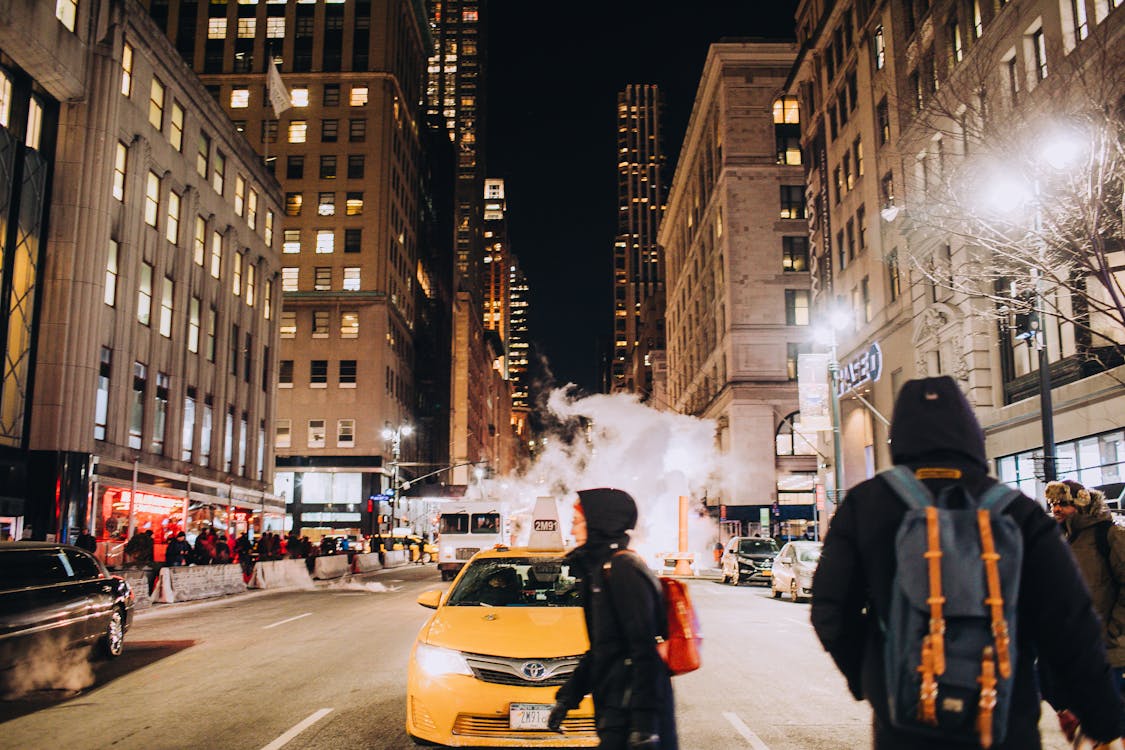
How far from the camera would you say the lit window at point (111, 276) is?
31.9m

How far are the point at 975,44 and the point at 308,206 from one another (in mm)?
54919

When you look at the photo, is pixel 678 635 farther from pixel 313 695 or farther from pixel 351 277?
pixel 351 277

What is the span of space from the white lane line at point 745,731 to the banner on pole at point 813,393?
24.3 m

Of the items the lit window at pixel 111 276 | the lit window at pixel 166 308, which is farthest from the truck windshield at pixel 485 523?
the lit window at pixel 111 276

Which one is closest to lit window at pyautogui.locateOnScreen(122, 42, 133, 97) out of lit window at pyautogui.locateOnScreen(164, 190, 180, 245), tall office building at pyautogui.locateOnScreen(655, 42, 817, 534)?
lit window at pyautogui.locateOnScreen(164, 190, 180, 245)

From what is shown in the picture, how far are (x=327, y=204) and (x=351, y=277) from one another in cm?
621

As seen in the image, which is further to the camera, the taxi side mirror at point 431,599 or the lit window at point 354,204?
the lit window at point 354,204

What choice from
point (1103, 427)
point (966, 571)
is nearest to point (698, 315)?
point (1103, 427)

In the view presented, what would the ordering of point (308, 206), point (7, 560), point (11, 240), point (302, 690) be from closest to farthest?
1. point (302, 690)
2. point (7, 560)
3. point (11, 240)
4. point (308, 206)

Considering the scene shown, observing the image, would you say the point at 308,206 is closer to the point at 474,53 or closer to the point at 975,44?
the point at 975,44

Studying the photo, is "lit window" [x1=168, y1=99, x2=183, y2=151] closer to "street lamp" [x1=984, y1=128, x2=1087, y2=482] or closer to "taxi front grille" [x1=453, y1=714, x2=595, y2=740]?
"street lamp" [x1=984, y1=128, x2=1087, y2=482]

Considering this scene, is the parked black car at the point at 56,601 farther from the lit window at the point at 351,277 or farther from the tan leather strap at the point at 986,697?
the lit window at the point at 351,277

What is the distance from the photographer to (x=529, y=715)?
6.18 metres

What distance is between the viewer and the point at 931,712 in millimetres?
2727
